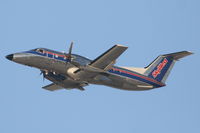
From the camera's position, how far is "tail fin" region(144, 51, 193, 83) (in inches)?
1375

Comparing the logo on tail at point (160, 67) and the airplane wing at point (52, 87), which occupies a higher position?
the logo on tail at point (160, 67)

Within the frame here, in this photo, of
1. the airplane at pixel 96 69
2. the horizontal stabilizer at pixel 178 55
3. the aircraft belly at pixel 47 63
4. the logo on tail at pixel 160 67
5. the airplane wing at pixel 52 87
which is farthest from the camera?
the airplane wing at pixel 52 87

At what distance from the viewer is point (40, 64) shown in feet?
104

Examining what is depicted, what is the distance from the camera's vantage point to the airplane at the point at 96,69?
30906mm

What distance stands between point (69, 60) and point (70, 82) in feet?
14.5

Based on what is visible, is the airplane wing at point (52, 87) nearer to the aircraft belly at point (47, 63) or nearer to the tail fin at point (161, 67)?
the aircraft belly at point (47, 63)

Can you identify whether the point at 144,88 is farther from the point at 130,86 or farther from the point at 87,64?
the point at 87,64

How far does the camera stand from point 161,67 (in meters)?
35.5

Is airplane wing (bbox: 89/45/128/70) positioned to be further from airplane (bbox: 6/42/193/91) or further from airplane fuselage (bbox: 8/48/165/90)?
airplane fuselage (bbox: 8/48/165/90)

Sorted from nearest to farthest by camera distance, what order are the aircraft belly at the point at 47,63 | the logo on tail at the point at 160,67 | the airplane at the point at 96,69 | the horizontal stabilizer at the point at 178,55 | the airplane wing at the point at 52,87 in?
the airplane at the point at 96,69
the aircraft belly at the point at 47,63
the horizontal stabilizer at the point at 178,55
the logo on tail at the point at 160,67
the airplane wing at the point at 52,87

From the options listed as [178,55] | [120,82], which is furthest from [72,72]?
[178,55]

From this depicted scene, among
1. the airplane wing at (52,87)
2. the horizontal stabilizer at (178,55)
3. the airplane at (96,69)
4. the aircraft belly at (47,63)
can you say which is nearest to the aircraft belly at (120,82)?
the airplane at (96,69)

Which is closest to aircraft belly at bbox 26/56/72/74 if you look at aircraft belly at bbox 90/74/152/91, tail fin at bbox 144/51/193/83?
aircraft belly at bbox 90/74/152/91

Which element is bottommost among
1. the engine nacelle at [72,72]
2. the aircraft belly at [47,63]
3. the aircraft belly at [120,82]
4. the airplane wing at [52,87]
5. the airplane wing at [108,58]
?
the airplane wing at [52,87]
